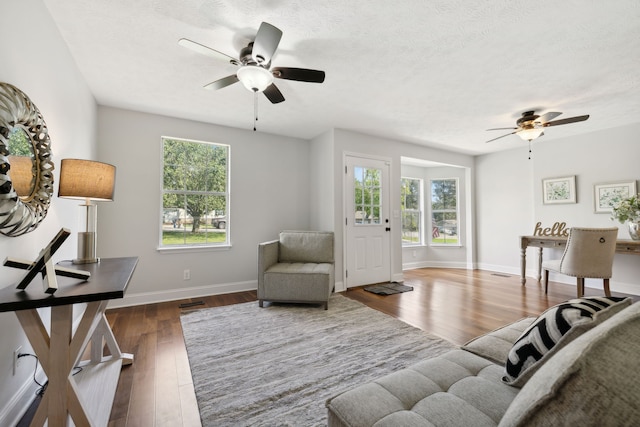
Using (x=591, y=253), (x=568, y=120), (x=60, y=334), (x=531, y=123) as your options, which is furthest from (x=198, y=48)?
(x=591, y=253)

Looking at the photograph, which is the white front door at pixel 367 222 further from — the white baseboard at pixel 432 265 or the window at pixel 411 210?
the window at pixel 411 210

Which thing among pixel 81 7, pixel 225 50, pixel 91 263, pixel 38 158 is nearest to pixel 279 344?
pixel 91 263

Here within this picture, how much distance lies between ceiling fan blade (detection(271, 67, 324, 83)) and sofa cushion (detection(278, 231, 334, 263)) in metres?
2.13

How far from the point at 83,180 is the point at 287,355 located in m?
1.93

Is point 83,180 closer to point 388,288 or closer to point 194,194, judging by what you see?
point 194,194

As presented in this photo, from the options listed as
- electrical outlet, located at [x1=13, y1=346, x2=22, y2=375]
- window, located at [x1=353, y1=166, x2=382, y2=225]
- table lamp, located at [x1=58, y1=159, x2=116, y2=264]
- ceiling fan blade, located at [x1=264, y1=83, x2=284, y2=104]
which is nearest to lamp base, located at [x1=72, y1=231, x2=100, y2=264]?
table lamp, located at [x1=58, y1=159, x2=116, y2=264]

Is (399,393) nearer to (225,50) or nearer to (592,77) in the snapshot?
(225,50)

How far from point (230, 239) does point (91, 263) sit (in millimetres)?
2052

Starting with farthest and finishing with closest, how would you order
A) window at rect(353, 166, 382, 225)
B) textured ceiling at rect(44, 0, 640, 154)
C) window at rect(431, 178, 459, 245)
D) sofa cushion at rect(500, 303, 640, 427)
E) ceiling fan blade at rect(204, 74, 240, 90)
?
window at rect(431, 178, 459, 245) → window at rect(353, 166, 382, 225) → ceiling fan blade at rect(204, 74, 240, 90) → textured ceiling at rect(44, 0, 640, 154) → sofa cushion at rect(500, 303, 640, 427)

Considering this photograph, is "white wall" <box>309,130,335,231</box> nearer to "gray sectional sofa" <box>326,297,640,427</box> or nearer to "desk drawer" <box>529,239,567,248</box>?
"gray sectional sofa" <box>326,297,640,427</box>

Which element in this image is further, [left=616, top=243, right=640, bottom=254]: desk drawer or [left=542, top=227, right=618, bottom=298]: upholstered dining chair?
[left=616, top=243, right=640, bottom=254]: desk drawer

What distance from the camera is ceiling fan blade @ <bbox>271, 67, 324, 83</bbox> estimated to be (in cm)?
204

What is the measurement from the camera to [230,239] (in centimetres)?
395

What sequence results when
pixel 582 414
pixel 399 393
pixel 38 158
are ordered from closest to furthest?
pixel 582 414
pixel 399 393
pixel 38 158
